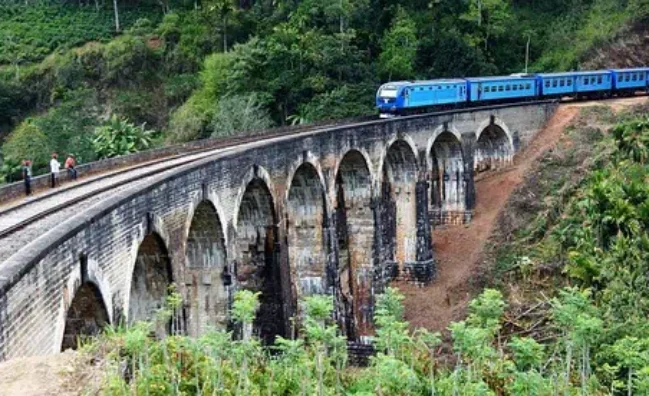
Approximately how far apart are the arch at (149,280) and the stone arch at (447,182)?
2116cm

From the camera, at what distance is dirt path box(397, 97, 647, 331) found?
31812 mm

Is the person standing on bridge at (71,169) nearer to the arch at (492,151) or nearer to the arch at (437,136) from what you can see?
the arch at (437,136)

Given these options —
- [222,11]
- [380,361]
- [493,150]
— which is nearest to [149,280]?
[380,361]

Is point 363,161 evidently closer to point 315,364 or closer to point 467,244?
point 467,244

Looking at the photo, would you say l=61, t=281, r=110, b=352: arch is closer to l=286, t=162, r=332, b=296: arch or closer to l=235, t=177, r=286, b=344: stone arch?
l=235, t=177, r=286, b=344: stone arch

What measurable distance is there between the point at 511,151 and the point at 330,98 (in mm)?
10329

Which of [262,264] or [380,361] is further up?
[262,264]

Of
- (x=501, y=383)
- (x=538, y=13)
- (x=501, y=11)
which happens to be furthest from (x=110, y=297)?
(x=538, y=13)

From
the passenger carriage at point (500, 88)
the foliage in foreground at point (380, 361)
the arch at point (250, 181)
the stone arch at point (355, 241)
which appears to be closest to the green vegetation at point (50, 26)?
the passenger carriage at point (500, 88)

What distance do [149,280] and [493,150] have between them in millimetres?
26396

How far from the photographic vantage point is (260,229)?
23516mm

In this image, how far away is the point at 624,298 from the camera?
76.1 feet

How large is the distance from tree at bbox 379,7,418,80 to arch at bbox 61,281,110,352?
125 ft

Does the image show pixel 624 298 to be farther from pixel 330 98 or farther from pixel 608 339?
pixel 330 98
